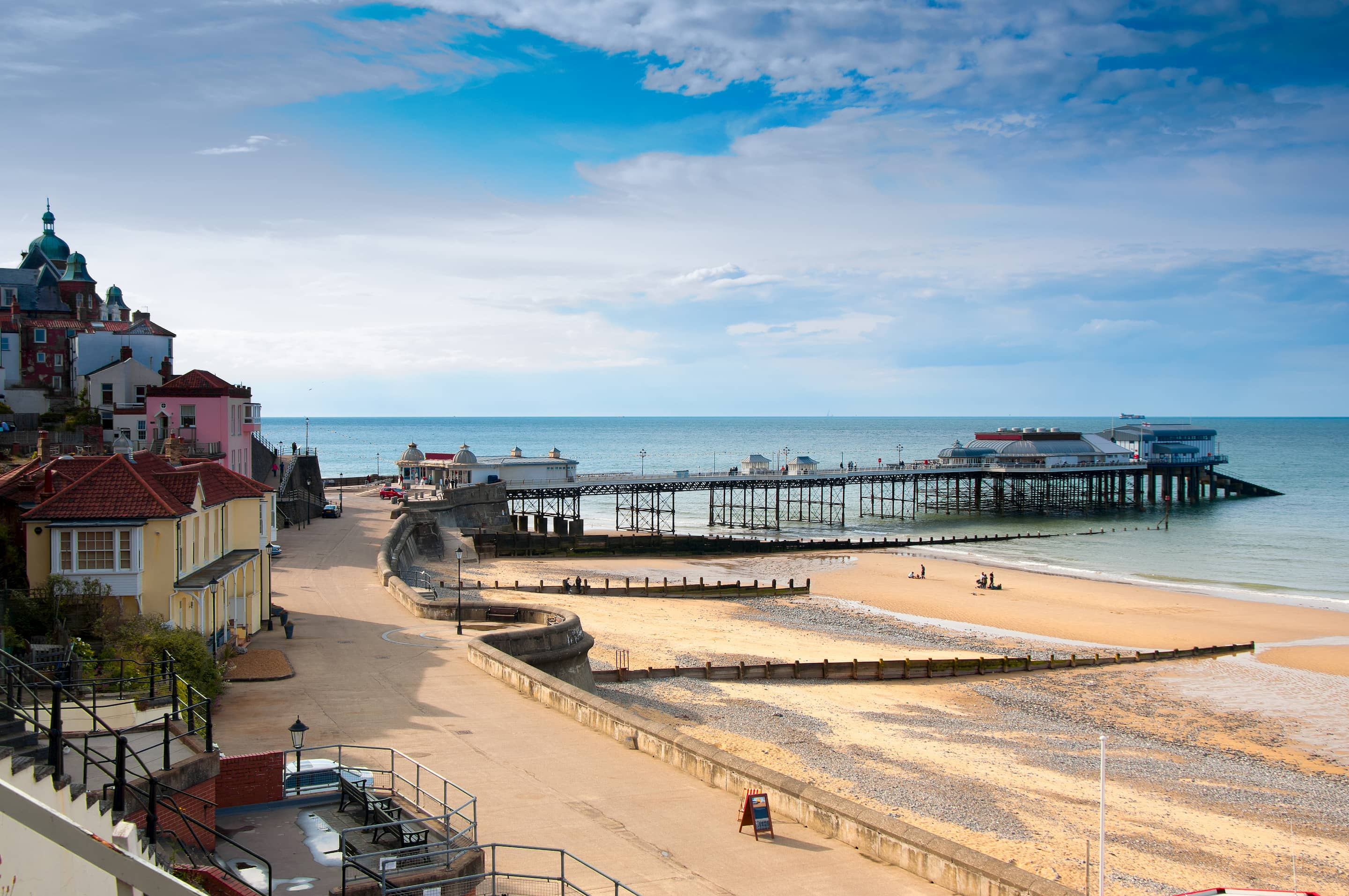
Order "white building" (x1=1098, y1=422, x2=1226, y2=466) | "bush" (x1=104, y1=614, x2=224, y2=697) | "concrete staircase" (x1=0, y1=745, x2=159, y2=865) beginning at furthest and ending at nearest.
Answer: "white building" (x1=1098, y1=422, x2=1226, y2=466) → "bush" (x1=104, y1=614, x2=224, y2=697) → "concrete staircase" (x1=0, y1=745, x2=159, y2=865)

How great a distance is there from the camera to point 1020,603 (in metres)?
51.9

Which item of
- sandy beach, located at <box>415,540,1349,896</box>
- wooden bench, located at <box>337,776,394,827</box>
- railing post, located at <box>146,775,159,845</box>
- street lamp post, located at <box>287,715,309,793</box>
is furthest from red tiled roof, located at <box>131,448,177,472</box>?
railing post, located at <box>146,775,159,845</box>

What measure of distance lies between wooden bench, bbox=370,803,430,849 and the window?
38.6 ft

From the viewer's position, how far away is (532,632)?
2642cm

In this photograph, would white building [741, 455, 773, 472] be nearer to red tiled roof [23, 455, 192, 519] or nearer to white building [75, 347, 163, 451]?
white building [75, 347, 163, 451]

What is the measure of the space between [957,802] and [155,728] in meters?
16.1

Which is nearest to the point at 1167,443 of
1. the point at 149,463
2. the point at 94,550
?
the point at 149,463

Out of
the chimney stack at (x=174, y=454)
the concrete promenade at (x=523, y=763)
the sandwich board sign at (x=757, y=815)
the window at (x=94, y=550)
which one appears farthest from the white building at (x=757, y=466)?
the sandwich board sign at (x=757, y=815)

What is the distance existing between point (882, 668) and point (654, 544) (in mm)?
37325

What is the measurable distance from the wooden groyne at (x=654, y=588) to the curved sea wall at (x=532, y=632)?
11.4 metres

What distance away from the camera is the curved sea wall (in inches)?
1030

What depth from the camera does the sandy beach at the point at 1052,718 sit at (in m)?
20.7

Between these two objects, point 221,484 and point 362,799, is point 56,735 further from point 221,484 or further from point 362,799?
point 221,484

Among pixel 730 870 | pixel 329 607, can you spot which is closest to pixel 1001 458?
pixel 329 607
